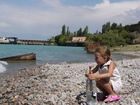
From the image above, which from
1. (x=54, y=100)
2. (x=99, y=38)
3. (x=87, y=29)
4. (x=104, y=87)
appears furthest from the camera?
(x=87, y=29)

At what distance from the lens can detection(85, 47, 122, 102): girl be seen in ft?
13.9

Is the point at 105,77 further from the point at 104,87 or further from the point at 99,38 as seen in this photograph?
the point at 99,38

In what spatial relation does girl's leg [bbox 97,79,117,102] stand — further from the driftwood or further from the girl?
the driftwood

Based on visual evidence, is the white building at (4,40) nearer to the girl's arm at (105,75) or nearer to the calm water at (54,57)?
the calm water at (54,57)

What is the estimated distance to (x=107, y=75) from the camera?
4.21 m

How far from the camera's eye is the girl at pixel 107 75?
424cm

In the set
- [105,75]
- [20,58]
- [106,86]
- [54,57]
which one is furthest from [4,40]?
[105,75]

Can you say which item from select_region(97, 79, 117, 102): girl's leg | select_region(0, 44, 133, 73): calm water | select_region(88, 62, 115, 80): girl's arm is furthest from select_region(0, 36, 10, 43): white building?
select_region(88, 62, 115, 80): girl's arm

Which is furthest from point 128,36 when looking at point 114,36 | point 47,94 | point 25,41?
point 25,41

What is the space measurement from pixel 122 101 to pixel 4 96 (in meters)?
3.79

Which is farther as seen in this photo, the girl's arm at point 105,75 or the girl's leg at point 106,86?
the girl's leg at point 106,86

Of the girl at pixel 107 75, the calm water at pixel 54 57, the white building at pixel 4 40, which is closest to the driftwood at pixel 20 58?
the calm water at pixel 54 57

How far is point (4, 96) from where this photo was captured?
6086 millimetres

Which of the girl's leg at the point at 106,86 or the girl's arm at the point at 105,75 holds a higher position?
the girl's arm at the point at 105,75
